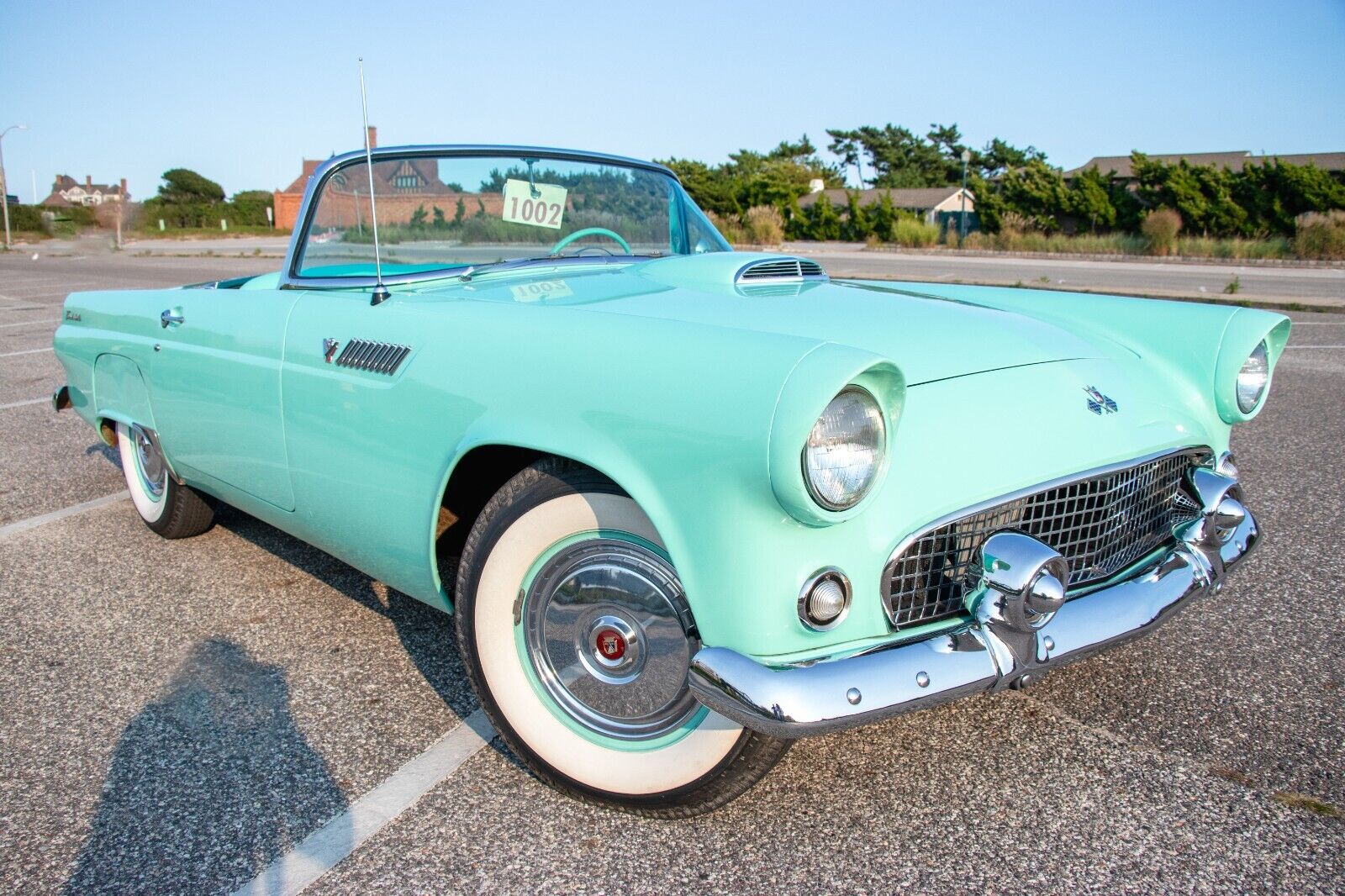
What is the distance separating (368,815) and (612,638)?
603 mm

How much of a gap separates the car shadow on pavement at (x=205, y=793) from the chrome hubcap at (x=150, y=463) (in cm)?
119

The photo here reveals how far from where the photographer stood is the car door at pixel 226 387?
272 cm

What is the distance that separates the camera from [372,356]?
2.37 m

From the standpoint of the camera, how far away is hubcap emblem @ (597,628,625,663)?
194 cm

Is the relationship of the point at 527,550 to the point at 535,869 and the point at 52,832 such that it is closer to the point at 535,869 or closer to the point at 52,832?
the point at 535,869

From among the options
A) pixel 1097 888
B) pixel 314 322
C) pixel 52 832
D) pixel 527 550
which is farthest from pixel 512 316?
pixel 1097 888

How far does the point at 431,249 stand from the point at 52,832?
5.59 ft

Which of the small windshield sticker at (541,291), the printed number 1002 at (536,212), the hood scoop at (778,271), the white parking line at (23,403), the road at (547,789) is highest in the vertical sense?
the printed number 1002 at (536,212)

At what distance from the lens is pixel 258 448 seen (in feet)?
9.13

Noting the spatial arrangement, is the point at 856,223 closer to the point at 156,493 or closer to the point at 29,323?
the point at 29,323

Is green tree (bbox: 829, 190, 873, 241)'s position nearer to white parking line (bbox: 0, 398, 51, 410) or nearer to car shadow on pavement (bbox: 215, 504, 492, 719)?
white parking line (bbox: 0, 398, 51, 410)

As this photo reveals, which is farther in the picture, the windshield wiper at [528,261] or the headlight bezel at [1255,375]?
the windshield wiper at [528,261]

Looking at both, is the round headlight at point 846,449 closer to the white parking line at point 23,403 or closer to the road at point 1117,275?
the white parking line at point 23,403

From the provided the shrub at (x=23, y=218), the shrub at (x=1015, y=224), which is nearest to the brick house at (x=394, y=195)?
the shrub at (x=1015, y=224)
